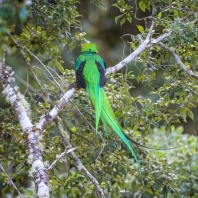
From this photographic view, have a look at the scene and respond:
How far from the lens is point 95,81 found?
11.2ft

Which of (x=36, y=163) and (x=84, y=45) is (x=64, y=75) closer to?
(x=84, y=45)

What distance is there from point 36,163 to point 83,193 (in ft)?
4.19

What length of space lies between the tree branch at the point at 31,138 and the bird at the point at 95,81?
49 centimetres

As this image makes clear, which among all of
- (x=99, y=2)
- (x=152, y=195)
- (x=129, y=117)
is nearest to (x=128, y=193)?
(x=152, y=195)

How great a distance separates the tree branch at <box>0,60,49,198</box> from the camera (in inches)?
102

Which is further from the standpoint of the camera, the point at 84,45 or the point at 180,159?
the point at 180,159

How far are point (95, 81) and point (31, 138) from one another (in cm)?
82

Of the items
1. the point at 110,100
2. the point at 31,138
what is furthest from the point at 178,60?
the point at 31,138

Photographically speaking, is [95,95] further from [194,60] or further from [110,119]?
[194,60]

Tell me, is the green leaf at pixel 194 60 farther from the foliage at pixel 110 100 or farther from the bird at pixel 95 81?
the bird at pixel 95 81

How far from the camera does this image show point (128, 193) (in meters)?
4.43

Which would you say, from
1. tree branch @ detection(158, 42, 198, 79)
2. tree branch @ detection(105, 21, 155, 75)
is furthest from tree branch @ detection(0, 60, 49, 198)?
tree branch @ detection(158, 42, 198, 79)

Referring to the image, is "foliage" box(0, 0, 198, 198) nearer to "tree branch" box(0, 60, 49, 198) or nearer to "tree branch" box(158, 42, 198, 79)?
"tree branch" box(158, 42, 198, 79)

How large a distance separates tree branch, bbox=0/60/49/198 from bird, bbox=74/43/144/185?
49 centimetres
